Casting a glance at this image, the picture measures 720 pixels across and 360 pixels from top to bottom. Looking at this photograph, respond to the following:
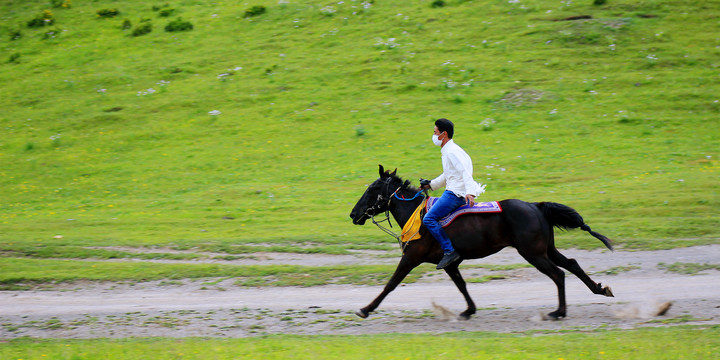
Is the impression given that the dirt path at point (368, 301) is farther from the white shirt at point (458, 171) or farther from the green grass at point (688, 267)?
the white shirt at point (458, 171)

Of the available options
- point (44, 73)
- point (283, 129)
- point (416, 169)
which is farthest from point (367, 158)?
point (44, 73)

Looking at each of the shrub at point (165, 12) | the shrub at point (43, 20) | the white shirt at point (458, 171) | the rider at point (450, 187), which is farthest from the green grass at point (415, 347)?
the shrub at point (43, 20)

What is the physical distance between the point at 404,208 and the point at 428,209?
0.53 m

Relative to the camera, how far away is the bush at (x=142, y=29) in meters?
39.3

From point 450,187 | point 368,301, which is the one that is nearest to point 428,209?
point 450,187

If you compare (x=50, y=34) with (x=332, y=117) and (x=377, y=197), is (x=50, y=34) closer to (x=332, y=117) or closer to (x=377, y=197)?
(x=332, y=117)

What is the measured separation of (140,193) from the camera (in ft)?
73.0

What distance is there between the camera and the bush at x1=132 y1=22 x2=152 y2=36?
129 feet

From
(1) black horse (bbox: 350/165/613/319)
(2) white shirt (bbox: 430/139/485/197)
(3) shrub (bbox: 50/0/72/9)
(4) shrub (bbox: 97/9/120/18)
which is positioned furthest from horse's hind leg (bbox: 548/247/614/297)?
(3) shrub (bbox: 50/0/72/9)

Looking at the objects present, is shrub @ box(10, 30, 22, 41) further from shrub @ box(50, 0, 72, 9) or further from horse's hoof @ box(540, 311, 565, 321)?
horse's hoof @ box(540, 311, 565, 321)

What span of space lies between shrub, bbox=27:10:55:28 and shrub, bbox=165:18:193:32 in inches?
356

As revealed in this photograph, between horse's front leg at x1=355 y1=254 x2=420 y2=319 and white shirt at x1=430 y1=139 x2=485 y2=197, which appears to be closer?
white shirt at x1=430 y1=139 x2=485 y2=197

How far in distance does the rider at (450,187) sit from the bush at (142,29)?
112 ft

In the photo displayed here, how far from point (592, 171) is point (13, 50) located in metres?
35.4
